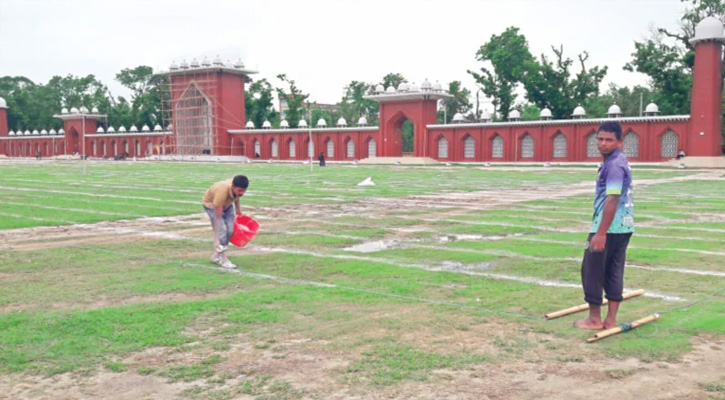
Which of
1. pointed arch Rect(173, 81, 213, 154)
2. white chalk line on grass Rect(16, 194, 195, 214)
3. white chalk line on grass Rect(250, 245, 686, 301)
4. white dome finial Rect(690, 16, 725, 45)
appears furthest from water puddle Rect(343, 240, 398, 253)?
pointed arch Rect(173, 81, 213, 154)

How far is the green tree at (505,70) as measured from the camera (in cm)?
6100

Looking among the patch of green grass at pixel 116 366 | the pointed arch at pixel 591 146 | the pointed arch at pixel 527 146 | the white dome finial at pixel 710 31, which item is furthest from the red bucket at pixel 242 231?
the pointed arch at pixel 527 146

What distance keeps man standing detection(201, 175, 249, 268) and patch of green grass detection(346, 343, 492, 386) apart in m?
3.52

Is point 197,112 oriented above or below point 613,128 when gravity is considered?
→ above

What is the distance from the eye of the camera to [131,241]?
10438 millimetres

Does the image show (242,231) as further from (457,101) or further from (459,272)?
(457,101)

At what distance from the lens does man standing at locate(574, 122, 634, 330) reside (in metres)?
5.25

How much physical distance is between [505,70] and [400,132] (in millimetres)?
11726

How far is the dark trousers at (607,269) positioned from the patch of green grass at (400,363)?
1203mm

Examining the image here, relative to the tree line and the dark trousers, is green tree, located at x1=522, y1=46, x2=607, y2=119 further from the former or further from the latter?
the dark trousers

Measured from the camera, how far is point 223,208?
8211 millimetres

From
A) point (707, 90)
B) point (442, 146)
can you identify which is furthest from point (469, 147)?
point (707, 90)

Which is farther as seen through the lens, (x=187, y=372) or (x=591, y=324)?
(x=591, y=324)

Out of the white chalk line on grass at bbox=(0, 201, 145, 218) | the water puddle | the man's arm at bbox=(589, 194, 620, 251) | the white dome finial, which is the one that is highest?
the white dome finial
